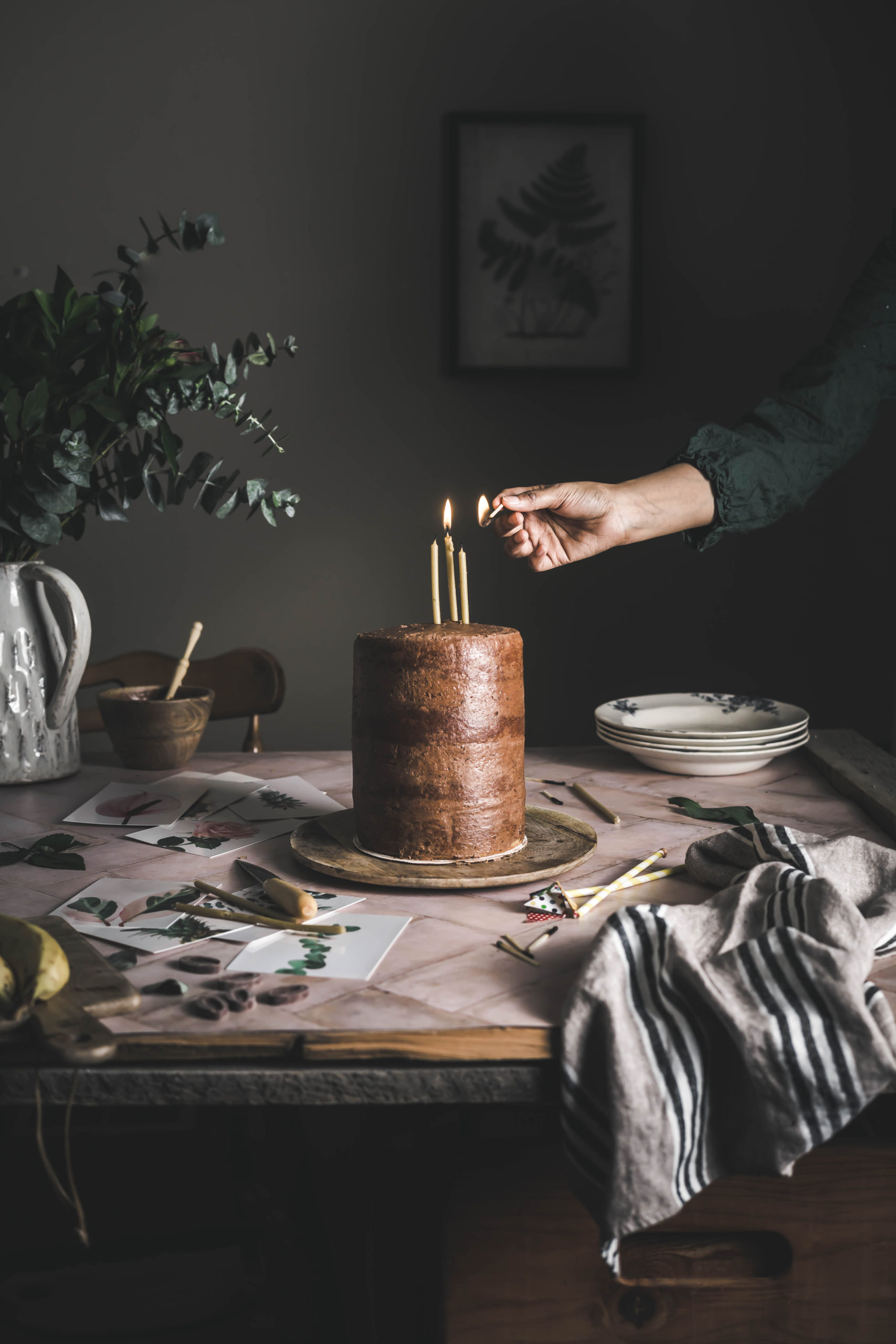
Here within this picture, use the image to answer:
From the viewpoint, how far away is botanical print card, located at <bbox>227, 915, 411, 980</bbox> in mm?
750

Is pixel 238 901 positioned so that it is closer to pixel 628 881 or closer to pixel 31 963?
pixel 31 963

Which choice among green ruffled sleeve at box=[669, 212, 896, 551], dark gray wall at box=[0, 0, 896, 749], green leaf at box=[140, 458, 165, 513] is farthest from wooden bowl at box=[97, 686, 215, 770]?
dark gray wall at box=[0, 0, 896, 749]

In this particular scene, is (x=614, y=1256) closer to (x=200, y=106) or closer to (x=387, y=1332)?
(x=387, y=1332)

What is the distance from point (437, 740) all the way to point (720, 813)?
387 mm

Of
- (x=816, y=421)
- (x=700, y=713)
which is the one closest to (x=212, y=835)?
(x=700, y=713)

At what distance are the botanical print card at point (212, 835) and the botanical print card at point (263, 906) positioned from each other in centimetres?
13

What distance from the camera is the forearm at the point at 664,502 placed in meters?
1.39

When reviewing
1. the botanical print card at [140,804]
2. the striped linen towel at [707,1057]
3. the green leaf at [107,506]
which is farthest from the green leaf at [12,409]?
the striped linen towel at [707,1057]

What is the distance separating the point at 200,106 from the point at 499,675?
6.37 ft

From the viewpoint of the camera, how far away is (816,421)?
4.81 ft

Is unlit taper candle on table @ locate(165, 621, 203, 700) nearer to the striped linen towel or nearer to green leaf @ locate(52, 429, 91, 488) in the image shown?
green leaf @ locate(52, 429, 91, 488)

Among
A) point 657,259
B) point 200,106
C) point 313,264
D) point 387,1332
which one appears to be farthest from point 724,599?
point 387,1332

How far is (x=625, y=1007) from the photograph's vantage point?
657 millimetres

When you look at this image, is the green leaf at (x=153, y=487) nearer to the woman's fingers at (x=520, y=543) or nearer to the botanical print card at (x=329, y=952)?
the woman's fingers at (x=520, y=543)
